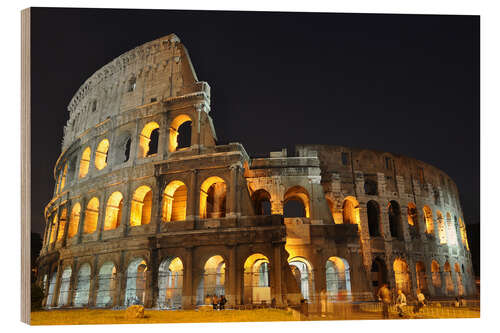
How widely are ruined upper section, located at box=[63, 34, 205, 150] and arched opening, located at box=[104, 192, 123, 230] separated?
4.77 meters

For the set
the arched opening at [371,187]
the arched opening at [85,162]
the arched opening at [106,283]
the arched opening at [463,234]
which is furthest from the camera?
the arched opening at [463,234]

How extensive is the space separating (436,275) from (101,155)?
2206cm

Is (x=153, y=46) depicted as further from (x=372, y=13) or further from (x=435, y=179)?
(x=435, y=179)

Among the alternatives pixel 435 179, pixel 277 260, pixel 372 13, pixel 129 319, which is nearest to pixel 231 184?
pixel 277 260

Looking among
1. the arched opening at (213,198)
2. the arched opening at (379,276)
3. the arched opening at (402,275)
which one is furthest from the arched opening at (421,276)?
the arched opening at (213,198)

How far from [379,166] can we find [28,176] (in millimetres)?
20719

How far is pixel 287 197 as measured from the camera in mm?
23062

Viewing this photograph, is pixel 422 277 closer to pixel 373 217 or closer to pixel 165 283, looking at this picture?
pixel 373 217

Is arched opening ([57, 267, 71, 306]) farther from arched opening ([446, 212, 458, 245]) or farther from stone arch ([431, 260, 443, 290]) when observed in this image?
arched opening ([446, 212, 458, 245])

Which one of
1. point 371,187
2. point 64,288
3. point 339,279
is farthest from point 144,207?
point 371,187

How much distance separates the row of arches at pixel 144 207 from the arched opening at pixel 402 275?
12.0m

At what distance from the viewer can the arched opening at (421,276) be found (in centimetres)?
2467

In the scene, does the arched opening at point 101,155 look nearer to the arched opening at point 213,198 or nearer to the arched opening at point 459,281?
the arched opening at point 213,198

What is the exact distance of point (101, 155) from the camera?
74.6 feet
